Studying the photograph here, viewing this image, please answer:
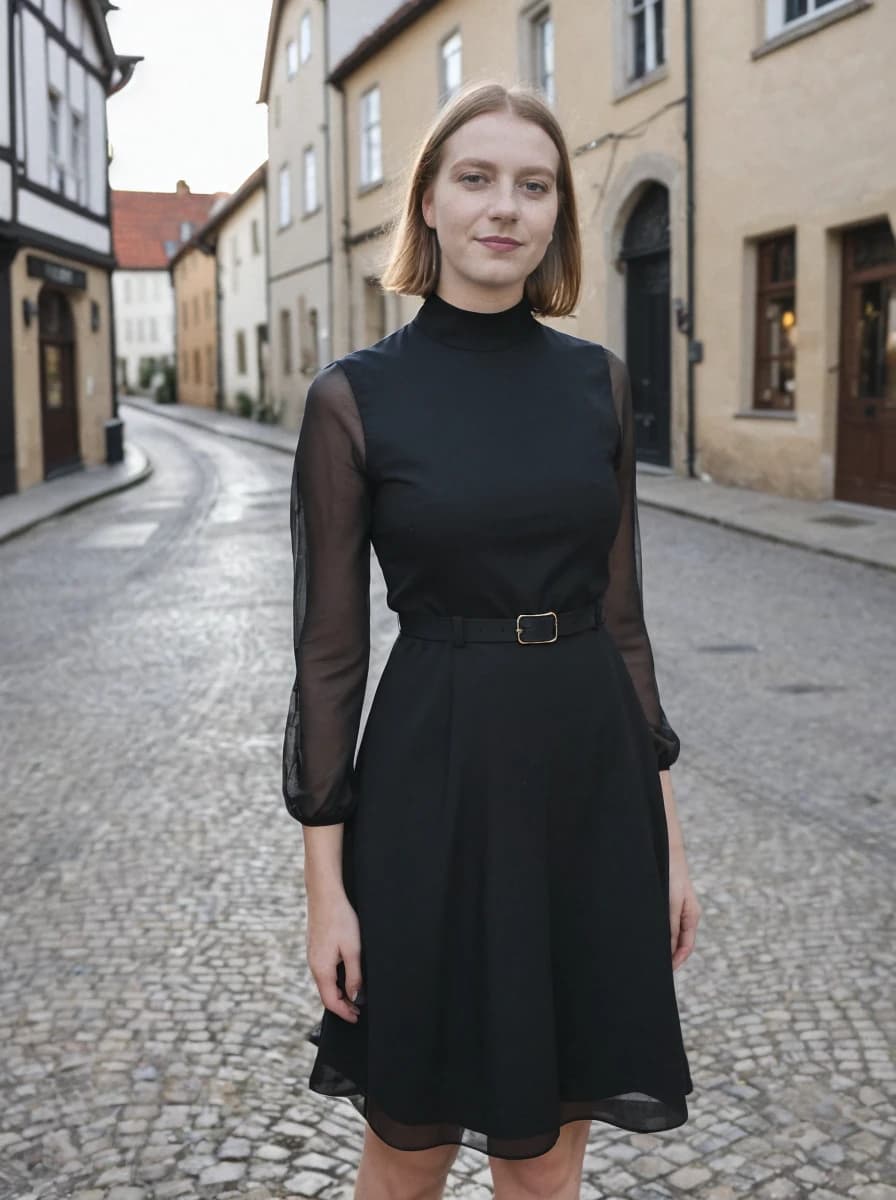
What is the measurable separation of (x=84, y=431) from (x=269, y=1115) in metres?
22.9

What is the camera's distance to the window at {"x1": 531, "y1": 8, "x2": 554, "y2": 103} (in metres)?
20.4

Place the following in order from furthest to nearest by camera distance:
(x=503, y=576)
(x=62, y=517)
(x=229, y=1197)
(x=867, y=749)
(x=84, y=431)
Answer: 1. (x=84, y=431)
2. (x=62, y=517)
3. (x=867, y=749)
4. (x=229, y=1197)
5. (x=503, y=576)

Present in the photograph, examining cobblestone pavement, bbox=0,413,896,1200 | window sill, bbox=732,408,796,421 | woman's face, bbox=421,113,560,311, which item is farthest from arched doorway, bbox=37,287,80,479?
woman's face, bbox=421,113,560,311

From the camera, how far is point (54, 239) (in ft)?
70.5

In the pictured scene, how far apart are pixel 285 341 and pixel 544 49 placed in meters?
16.5

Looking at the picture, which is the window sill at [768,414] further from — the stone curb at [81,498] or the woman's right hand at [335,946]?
the woman's right hand at [335,946]

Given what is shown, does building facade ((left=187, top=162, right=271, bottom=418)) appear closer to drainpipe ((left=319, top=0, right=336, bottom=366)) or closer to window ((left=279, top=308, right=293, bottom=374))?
window ((left=279, top=308, right=293, bottom=374))

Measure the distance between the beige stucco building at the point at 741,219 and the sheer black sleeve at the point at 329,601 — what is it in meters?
9.75

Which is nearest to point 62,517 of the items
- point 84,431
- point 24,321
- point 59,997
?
point 24,321

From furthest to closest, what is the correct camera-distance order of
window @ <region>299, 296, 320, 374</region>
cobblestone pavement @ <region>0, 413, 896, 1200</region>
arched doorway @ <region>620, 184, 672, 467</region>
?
1. window @ <region>299, 296, 320, 374</region>
2. arched doorway @ <region>620, 184, 672, 467</region>
3. cobblestone pavement @ <region>0, 413, 896, 1200</region>

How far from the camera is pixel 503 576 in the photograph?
188cm

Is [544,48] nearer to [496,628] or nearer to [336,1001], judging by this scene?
[496,628]

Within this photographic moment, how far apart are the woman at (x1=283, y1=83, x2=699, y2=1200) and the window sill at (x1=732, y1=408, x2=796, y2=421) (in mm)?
13767

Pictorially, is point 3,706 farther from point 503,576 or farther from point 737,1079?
point 503,576
